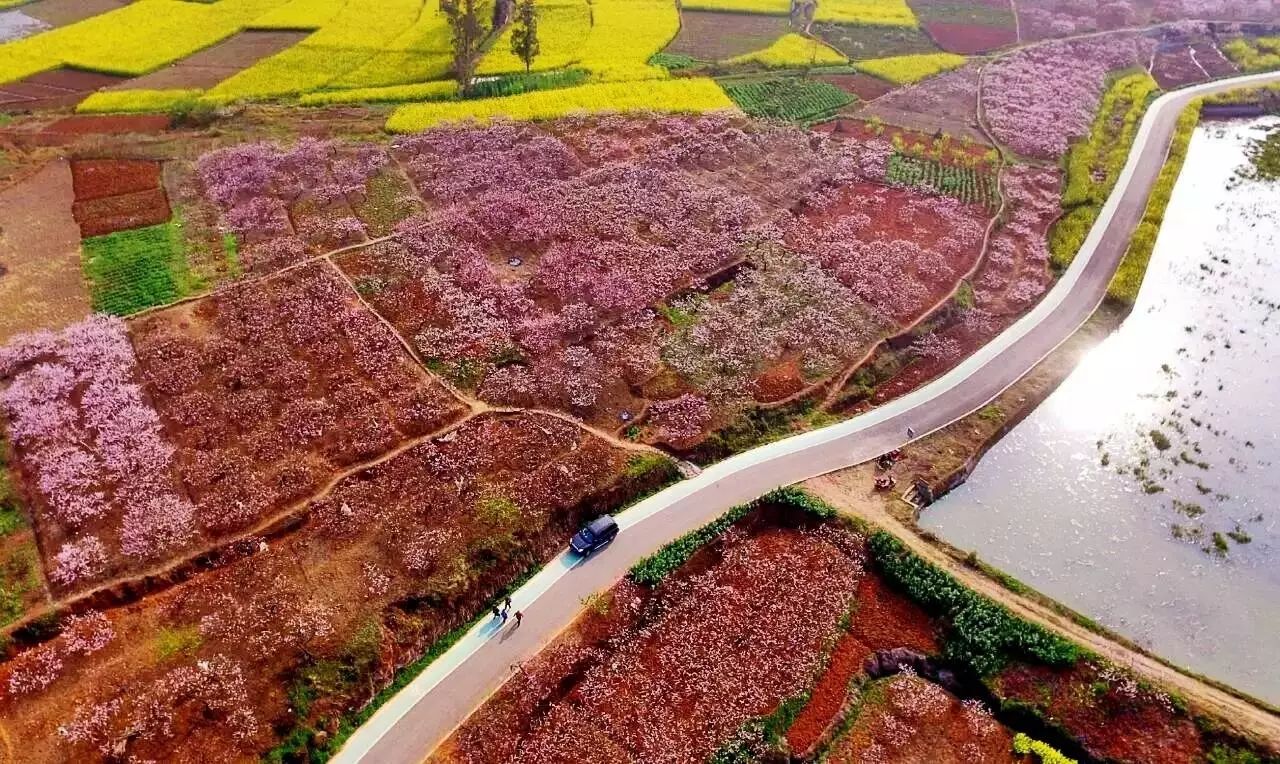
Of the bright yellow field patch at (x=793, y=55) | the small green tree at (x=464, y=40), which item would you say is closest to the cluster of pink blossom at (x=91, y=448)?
the small green tree at (x=464, y=40)

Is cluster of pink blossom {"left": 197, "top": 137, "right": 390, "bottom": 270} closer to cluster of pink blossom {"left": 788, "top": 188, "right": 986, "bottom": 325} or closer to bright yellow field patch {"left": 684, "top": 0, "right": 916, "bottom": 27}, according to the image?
cluster of pink blossom {"left": 788, "top": 188, "right": 986, "bottom": 325}

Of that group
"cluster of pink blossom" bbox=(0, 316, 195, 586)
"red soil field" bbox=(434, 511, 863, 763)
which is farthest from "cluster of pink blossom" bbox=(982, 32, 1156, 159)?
"cluster of pink blossom" bbox=(0, 316, 195, 586)

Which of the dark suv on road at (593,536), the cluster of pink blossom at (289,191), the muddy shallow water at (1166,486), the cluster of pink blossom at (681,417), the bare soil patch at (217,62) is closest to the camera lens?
the muddy shallow water at (1166,486)

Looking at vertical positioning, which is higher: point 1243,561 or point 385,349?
point 385,349

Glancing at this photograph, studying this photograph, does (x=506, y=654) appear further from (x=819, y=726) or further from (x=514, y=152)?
(x=514, y=152)

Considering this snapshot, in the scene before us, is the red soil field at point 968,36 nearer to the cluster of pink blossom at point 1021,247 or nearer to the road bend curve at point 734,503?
the cluster of pink blossom at point 1021,247

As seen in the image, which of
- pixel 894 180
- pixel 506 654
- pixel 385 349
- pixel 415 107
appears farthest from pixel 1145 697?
pixel 415 107
